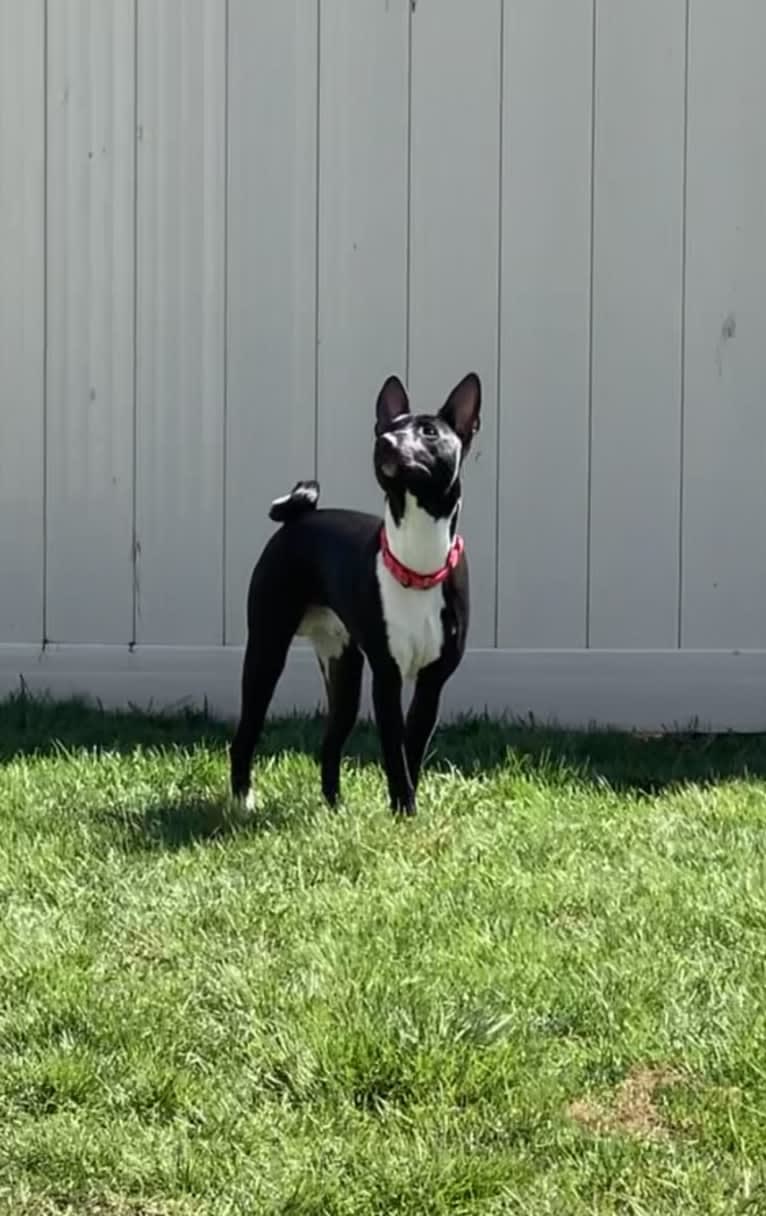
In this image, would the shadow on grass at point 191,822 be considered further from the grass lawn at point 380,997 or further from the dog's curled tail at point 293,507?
the dog's curled tail at point 293,507

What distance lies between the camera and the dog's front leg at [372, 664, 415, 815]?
412 centimetres

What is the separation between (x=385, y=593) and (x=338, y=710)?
1.50ft

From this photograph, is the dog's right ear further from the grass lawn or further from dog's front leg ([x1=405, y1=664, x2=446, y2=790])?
the grass lawn

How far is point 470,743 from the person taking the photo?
5.29 metres

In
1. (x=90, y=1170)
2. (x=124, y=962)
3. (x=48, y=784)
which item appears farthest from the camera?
(x=48, y=784)

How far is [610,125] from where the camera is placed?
5.89 metres

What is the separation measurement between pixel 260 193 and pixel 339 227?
0.94 ft

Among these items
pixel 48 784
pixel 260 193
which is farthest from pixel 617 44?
pixel 48 784


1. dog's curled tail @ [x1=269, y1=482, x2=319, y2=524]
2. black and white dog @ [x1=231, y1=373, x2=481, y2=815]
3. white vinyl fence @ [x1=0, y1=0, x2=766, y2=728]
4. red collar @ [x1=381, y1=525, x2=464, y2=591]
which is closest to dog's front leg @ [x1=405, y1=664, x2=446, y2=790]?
black and white dog @ [x1=231, y1=373, x2=481, y2=815]

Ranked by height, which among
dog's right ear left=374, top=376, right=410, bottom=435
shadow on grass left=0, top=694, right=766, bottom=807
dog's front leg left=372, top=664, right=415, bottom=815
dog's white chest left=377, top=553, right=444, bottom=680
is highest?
dog's right ear left=374, top=376, right=410, bottom=435

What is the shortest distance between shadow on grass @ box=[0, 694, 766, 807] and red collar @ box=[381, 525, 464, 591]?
2.99ft

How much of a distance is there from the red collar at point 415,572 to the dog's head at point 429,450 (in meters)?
0.13

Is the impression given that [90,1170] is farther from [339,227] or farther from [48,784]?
[339,227]

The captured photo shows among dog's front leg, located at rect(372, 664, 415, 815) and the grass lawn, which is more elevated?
dog's front leg, located at rect(372, 664, 415, 815)
